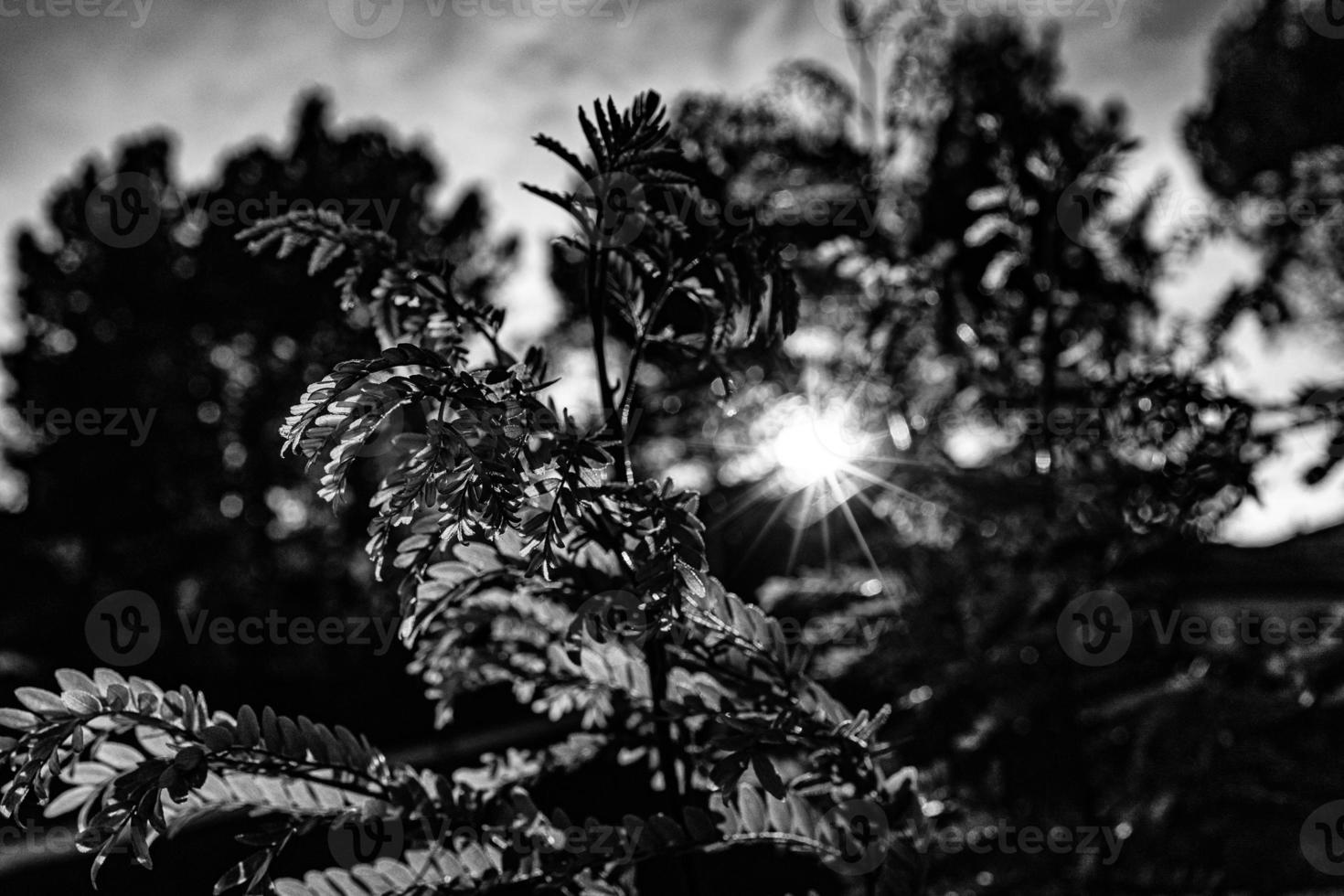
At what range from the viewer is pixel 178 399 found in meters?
21.6

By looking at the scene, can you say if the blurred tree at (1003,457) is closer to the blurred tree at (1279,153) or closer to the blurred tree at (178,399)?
the blurred tree at (1279,153)

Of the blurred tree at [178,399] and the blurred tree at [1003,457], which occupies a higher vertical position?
the blurred tree at [178,399]

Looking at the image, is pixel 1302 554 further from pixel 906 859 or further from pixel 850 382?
pixel 906 859

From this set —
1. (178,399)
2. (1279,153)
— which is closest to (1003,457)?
(1279,153)

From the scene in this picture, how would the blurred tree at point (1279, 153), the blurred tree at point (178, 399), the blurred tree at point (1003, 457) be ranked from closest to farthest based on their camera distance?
the blurred tree at point (1003, 457)
the blurred tree at point (1279, 153)
the blurred tree at point (178, 399)

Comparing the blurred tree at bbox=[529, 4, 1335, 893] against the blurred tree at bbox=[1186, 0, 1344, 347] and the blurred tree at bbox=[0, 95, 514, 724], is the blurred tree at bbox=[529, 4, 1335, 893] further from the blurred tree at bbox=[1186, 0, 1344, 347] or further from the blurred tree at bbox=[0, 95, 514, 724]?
the blurred tree at bbox=[0, 95, 514, 724]

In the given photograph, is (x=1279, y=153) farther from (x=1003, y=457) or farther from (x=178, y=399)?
(x=178, y=399)

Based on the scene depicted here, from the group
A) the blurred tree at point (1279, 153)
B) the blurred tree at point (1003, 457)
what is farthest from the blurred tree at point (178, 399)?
the blurred tree at point (1003, 457)

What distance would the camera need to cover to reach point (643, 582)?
122cm

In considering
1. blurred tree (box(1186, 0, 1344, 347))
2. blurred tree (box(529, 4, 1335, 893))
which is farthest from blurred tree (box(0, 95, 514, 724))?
blurred tree (box(529, 4, 1335, 893))

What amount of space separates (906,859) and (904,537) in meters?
1.95

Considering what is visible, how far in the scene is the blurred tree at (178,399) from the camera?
20.6m

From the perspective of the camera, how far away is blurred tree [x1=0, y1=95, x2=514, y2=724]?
20562mm

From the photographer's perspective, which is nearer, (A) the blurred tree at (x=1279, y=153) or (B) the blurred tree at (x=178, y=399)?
(A) the blurred tree at (x=1279, y=153)
